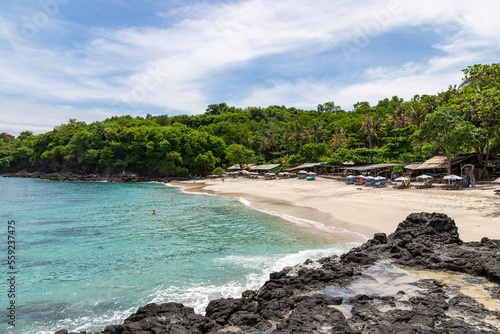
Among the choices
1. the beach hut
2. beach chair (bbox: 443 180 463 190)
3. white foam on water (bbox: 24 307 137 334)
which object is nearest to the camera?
white foam on water (bbox: 24 307 137 334)

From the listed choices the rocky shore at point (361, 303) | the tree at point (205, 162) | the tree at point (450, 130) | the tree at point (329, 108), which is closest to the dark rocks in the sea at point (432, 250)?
the rocky shore at point (361, 303)

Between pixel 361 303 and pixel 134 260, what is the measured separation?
1071 cm

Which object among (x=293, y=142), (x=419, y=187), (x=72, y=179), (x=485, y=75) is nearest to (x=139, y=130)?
(x=72, y=179)

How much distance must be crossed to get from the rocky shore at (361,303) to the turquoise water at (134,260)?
1.67m

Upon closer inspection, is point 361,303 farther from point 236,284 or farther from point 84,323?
point 84,323

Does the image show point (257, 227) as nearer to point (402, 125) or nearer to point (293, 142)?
point (402, 125)

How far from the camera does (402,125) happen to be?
5706cm

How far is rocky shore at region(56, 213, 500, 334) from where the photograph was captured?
6578 millimetres

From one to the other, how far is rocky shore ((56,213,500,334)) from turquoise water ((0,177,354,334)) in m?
1.67

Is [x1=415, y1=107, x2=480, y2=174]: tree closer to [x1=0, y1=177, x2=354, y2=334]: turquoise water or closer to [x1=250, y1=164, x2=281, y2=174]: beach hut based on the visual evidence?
[x1=0, y1=177, x2=354, y2=334]: turquoise water

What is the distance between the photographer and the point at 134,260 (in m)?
13.9

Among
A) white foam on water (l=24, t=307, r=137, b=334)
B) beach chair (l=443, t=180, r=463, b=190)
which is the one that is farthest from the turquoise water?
beach chair (l=443, t=180, r=463, b=190)

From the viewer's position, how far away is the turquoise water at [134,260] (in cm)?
951

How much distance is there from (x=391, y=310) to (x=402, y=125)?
58013 millimetres
